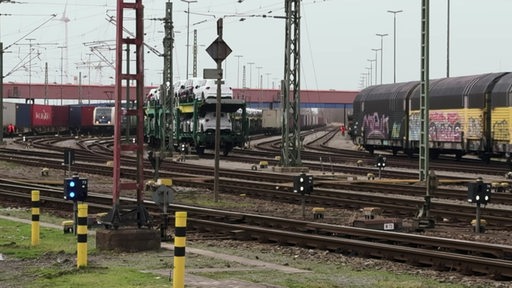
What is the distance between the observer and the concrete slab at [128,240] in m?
14.4

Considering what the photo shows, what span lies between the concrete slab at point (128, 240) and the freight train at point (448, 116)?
2718cm

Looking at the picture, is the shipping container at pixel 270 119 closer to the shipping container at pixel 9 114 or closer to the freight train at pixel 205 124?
the shipping container at pixel 9 114

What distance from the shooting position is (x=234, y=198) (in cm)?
2700

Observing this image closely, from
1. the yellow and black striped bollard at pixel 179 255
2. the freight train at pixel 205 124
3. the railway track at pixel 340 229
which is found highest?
the freight train at pixel 205 124

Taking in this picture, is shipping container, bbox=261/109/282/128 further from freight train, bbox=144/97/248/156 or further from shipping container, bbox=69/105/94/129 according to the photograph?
freight train, bbox=144/97/248/156

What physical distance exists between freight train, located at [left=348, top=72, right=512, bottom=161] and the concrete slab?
27184 millimetres

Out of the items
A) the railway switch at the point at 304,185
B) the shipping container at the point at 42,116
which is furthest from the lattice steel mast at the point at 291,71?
the shipping container at the point at 42,116

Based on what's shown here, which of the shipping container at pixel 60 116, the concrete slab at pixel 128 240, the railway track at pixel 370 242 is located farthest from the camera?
the shipping container at pixel 60 116

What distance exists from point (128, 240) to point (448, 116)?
32.4 meters

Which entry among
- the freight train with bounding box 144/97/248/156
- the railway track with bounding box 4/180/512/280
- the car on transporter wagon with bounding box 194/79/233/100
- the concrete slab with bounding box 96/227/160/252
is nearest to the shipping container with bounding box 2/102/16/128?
the freight train with bounding box 144/97/248/156

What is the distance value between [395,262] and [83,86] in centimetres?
13180

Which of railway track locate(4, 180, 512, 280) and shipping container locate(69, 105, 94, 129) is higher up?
shipping container locate(69, 105, 94, 129)

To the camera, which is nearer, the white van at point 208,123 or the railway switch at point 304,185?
the railway switch at point 304,185

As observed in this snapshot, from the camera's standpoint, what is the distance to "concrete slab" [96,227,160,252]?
47.2ft
